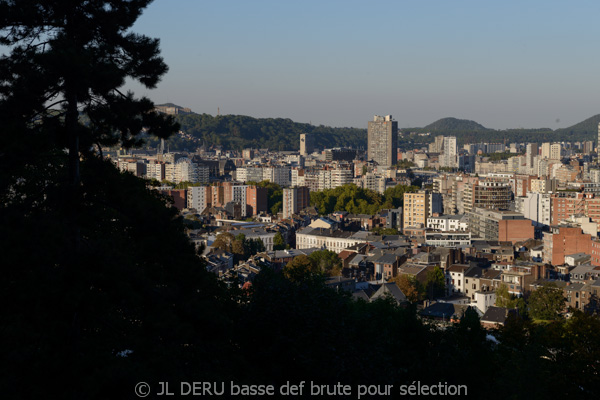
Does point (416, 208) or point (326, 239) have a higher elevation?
point (416, 208)

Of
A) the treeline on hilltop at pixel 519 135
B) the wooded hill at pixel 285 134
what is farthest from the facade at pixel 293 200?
the treeline on hilltop at pixel 519 135

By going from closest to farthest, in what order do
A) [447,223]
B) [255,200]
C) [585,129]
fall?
[447,223] → [255,200] → [585,129]

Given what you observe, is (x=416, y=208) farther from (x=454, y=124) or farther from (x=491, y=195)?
(x=454, y=124)

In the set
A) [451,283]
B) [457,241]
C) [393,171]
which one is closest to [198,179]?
[393,171]

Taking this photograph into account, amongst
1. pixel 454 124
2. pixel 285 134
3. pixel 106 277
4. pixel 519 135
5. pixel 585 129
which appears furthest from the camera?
pixel 454 124

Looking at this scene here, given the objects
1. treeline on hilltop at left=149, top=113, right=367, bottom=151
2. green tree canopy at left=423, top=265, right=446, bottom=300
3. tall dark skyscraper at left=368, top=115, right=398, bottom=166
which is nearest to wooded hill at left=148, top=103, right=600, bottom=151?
treeline on hilltop at left=149, top=113, right=367, bottom=151

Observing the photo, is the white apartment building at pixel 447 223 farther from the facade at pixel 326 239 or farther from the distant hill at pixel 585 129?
the distant hill at pixel 585 129

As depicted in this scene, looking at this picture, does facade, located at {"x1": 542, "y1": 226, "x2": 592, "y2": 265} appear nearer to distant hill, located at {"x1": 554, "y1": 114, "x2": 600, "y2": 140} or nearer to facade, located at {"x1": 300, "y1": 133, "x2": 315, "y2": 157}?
facade, located at {"x1": 300, "y1": 133, "x2": 315, "y2": 157}

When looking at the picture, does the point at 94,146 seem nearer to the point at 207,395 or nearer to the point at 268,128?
the point at 207,395

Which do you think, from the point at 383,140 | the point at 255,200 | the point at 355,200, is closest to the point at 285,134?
the point at 383,140
